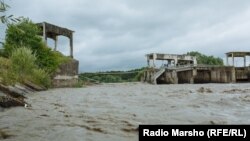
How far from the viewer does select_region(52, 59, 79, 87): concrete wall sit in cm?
3095

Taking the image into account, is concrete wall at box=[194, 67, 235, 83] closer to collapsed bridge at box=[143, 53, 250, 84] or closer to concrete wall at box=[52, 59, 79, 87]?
collapsed bridge at box=[143, 53, 250, 84]

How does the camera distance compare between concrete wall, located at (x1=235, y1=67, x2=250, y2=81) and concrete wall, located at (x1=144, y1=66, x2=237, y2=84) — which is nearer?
concrete wall, located at (x1=144, y1=66, x2=237, y2=84)

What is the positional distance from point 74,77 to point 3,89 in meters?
22.5

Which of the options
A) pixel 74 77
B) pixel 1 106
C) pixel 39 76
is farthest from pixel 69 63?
pixel 1 106

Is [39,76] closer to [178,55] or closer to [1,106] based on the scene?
[1,106]

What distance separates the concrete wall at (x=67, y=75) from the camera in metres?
31.0

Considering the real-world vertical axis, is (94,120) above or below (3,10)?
below

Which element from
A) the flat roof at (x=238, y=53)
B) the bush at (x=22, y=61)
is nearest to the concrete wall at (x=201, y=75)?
the flat roof at (x=238, y=53)

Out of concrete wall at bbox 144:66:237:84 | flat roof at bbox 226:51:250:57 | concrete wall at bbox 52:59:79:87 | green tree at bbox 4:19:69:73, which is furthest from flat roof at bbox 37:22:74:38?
flat roof at bbox 226:51:250:57

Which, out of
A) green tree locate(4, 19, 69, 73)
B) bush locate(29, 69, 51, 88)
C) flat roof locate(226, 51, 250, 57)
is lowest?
bush locate(29, 69, 51, 88)

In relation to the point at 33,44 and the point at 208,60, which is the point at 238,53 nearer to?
the point at 208,60

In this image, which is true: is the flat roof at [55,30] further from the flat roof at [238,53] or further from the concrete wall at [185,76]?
the flat roof at [238,53]

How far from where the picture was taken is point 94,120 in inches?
278

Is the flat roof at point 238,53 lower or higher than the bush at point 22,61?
higher
